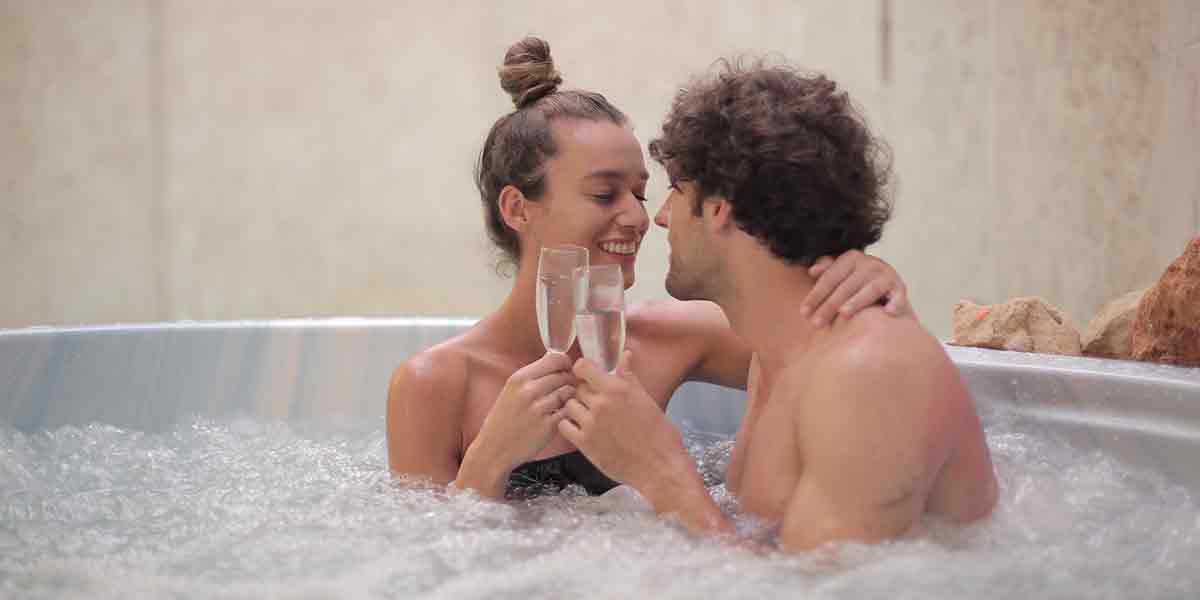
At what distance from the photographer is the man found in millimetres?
1303

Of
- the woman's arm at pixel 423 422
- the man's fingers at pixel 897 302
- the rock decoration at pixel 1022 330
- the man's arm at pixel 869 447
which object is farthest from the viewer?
the rock decoration at pixel 1022 330

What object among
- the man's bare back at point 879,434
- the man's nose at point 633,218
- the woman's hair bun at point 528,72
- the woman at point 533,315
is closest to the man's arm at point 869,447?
the man's bare back at point 879,434

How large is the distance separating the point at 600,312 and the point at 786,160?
31cm

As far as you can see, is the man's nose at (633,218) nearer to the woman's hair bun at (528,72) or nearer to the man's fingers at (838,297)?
the woman's hair bun at (528,72)

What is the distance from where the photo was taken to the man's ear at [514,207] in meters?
1.99

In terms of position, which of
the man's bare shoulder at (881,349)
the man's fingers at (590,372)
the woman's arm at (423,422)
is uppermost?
the man's bare shoulder at (881,349)

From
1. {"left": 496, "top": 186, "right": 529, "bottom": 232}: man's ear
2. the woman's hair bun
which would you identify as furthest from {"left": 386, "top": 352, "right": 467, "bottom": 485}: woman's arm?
the woman's hair bun

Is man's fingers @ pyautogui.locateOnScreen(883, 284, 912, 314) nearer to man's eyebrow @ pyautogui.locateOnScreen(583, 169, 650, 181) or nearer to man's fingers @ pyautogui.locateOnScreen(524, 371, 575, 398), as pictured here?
man's fingers @ pyautogui.locateOnScreen(524, 371, 575, 398)

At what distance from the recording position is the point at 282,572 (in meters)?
1.42

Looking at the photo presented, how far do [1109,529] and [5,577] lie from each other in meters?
1.42

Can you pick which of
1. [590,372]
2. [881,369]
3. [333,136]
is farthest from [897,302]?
[333,136]

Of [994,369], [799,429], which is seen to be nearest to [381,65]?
[994,369]

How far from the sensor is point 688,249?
64.0 inches

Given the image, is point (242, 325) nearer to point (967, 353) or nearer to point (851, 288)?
point (967, 353)
